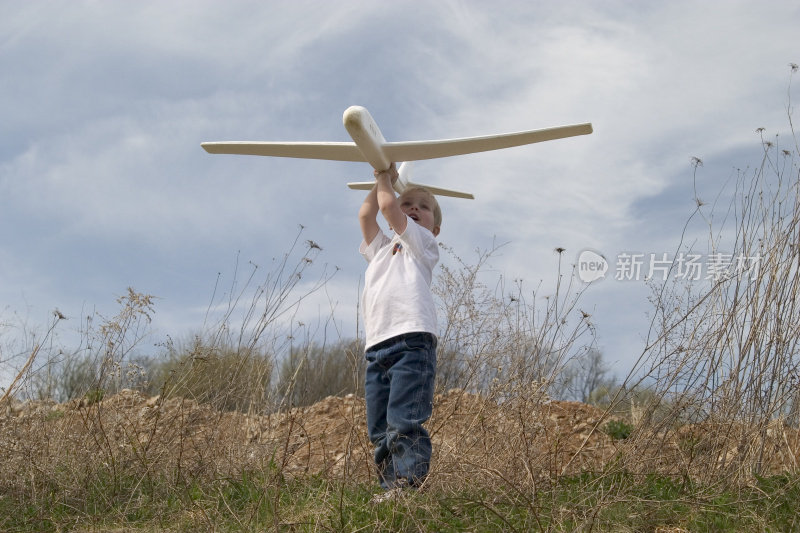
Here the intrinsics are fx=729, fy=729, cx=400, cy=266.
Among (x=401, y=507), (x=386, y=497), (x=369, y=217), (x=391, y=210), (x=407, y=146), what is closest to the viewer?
(x=401, y=507)

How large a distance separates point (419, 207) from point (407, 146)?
1.26 ft

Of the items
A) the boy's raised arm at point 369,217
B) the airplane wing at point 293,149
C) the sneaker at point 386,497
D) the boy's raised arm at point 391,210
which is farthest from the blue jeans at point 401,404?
the airplane wing at point 293,149

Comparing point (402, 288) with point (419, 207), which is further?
point (419, 207)

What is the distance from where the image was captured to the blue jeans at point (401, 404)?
2885mm

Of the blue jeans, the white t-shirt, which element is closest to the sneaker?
the blue jeans

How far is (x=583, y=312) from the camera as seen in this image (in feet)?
12.6

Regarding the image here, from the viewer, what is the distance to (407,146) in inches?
125

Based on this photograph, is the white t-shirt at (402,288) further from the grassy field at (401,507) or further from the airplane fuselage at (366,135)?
the grassy field at (401,507)

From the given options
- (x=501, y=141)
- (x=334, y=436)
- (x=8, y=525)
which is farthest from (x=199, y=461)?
(x=334, y=436)

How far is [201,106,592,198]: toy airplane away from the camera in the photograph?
3.00m

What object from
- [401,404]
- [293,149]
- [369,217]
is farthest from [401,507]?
[293,149]

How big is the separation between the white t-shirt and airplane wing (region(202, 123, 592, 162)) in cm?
32

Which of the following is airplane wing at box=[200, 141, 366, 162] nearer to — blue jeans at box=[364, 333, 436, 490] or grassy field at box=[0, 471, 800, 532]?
blue jeans at box=[364, 333, 436, 490]

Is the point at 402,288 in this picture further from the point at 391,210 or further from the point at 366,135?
the point at 366,135
